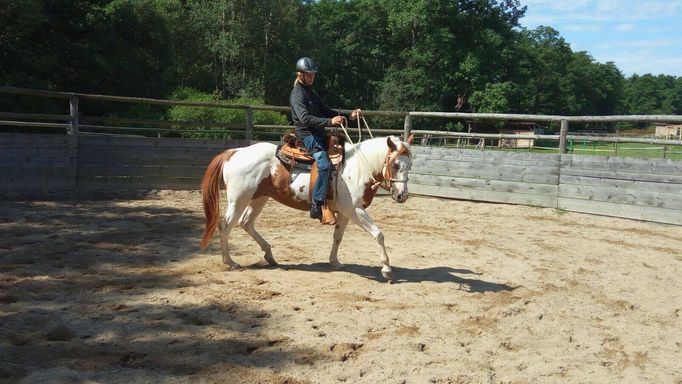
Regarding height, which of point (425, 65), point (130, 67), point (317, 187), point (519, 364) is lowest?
point (519, 364)

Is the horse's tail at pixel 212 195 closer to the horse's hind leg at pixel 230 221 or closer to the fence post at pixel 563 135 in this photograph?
the horse's hind leg at pixel 230 221

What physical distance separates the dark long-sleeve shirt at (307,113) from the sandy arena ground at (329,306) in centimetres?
154

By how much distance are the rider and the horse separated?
198mm

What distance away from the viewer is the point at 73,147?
10742mm

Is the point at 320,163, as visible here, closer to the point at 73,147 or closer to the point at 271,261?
the point at 271,261

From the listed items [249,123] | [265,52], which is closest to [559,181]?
[249,123]

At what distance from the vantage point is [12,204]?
9242mm

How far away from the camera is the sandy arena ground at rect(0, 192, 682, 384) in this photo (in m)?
3.86

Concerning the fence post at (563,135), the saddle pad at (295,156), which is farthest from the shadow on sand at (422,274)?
the fence post at (563,135)

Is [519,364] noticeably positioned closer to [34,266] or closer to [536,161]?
[34,266]

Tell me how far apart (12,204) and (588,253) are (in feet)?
28.6

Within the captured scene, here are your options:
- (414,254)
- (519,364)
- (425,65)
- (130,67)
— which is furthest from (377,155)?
(425,65)

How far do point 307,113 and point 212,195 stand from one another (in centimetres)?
140

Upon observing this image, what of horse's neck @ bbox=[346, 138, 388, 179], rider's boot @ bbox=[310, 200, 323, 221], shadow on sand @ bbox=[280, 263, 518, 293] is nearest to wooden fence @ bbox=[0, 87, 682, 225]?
shadow on sand @ bbox=[280, 263, 518, 293]
